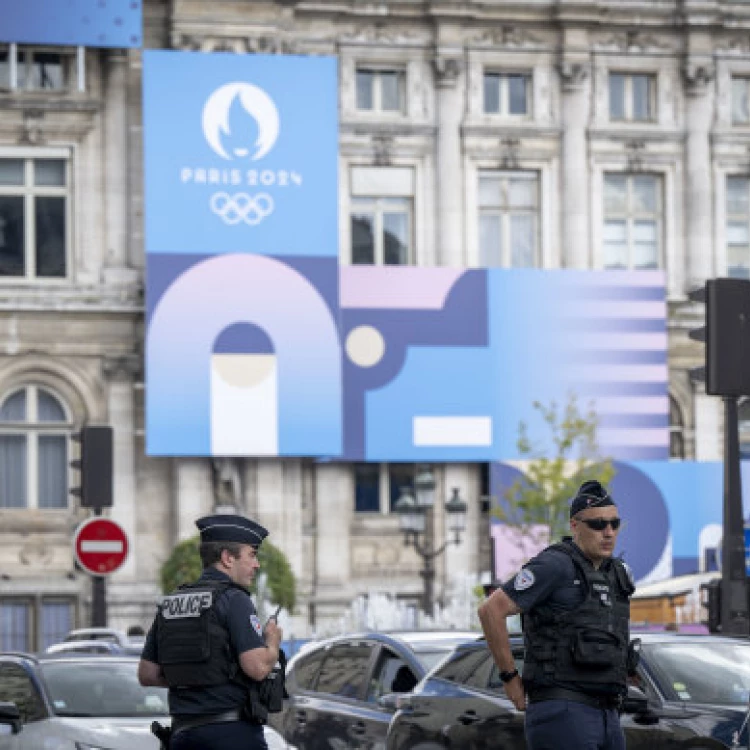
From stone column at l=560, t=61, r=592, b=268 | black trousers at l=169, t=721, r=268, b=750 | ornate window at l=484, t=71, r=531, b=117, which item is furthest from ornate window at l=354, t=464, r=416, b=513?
black trousers at l=169, t=721, r=268, b=750

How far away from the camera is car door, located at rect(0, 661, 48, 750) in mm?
16391

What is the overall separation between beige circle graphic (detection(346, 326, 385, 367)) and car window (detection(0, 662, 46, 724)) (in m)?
32.2

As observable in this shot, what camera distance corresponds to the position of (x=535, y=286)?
50750mm

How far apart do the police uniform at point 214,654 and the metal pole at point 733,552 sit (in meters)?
11.0

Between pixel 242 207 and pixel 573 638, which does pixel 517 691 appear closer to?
pixel 573 638

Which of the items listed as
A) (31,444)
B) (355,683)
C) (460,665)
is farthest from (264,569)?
(460,665)

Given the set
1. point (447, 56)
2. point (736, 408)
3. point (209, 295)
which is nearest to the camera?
point (736, 408)

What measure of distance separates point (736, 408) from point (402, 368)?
2829cm

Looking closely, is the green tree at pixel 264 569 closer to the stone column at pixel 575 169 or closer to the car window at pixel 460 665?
the stone column at pixel 575 169

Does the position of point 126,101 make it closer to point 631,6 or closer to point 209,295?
point 209,295

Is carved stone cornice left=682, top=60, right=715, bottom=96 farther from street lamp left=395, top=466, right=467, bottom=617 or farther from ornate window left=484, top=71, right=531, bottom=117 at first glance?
street lamp left=395, top=466, right=467, bottom=617

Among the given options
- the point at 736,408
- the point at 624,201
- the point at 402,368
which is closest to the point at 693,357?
the point at 624,201

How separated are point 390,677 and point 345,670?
768mm

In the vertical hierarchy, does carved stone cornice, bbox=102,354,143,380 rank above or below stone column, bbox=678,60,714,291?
below
